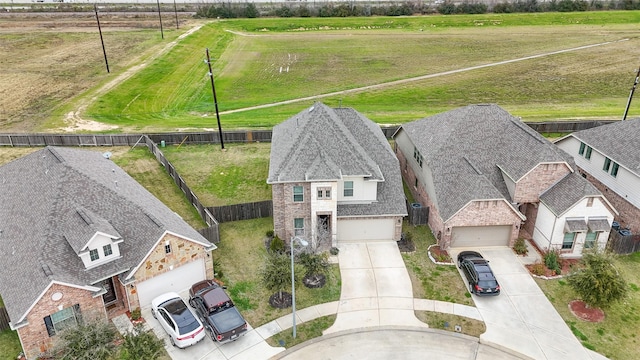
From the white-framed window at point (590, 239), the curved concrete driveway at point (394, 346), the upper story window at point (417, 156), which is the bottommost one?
the curved concrete driveway at point (394, 346)

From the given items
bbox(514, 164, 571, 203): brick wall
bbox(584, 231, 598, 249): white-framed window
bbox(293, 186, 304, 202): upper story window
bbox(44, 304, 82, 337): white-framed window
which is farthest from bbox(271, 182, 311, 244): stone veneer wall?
bbox(584, 231, 598, 249): white-framed window

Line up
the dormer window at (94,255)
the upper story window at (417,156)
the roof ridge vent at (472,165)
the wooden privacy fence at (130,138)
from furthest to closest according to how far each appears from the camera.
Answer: the wooden privacy fence at (130,138)
the upper story window at (417,156)
the roof ridge vent at (472,165)
the dormer window at (94,255)

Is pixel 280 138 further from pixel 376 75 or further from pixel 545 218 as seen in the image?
pixel 376 75

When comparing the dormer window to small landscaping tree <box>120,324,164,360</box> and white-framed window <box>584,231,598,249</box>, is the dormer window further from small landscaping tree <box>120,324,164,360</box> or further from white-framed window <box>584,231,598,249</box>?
white-framed window <box>584,231,598,249</box>

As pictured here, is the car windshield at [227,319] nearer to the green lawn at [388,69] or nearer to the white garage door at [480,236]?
the white garage door at [480,236]

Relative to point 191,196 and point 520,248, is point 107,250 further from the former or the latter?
point 520,248

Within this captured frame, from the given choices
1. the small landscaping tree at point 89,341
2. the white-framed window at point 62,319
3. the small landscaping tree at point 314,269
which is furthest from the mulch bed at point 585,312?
the white-framed window at point 62,319

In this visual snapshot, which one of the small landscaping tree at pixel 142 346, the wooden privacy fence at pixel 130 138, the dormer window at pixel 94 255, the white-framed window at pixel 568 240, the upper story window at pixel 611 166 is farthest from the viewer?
the wooden privacy fence at pixel 130 138

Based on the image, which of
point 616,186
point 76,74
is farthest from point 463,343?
point 76,74
